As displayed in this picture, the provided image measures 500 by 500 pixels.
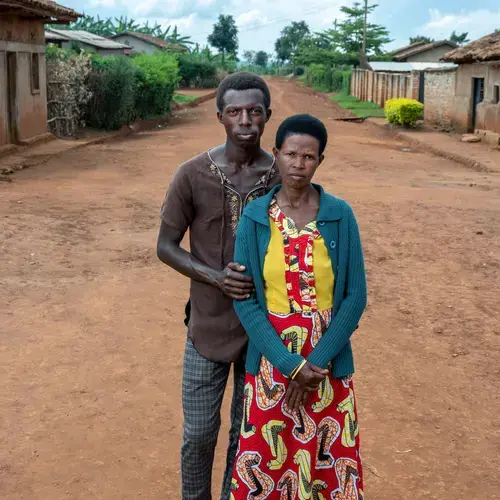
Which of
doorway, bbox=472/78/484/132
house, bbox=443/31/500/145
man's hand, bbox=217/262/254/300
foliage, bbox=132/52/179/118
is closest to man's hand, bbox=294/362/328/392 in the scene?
man's hand, bbox=217/262/254/300

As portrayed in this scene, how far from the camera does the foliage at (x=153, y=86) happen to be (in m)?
23.4

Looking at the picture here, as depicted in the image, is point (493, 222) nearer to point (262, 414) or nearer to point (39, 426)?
point (39, 426)

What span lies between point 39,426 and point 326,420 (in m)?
2.16

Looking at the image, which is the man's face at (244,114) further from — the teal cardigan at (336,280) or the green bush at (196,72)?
the green bush at (196,72)

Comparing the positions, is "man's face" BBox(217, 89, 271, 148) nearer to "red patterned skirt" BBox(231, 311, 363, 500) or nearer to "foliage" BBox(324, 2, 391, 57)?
"red patterned skirt" BBox(231, 311, 363, 500)

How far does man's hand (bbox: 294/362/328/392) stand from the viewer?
7.30 ft

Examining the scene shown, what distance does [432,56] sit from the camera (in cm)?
4647

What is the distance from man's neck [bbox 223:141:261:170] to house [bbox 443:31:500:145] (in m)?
17.4

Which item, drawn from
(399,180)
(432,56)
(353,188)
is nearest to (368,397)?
(353,188)

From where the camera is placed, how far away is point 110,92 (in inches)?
820

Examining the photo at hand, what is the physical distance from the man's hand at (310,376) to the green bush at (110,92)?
64.2 feet

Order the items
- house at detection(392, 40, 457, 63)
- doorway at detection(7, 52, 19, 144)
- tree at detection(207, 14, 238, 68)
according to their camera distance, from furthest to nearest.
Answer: tree at detection(207, 14, 238, 68)
house at detection(392, 40, 457, 63)
doorway at detection(7, 52, 19, 144)

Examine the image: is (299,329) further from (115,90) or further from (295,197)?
(115,90)

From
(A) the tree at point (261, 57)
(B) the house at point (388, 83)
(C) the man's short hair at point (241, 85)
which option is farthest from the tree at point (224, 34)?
(C) the man's short hair at point (241, 85)
